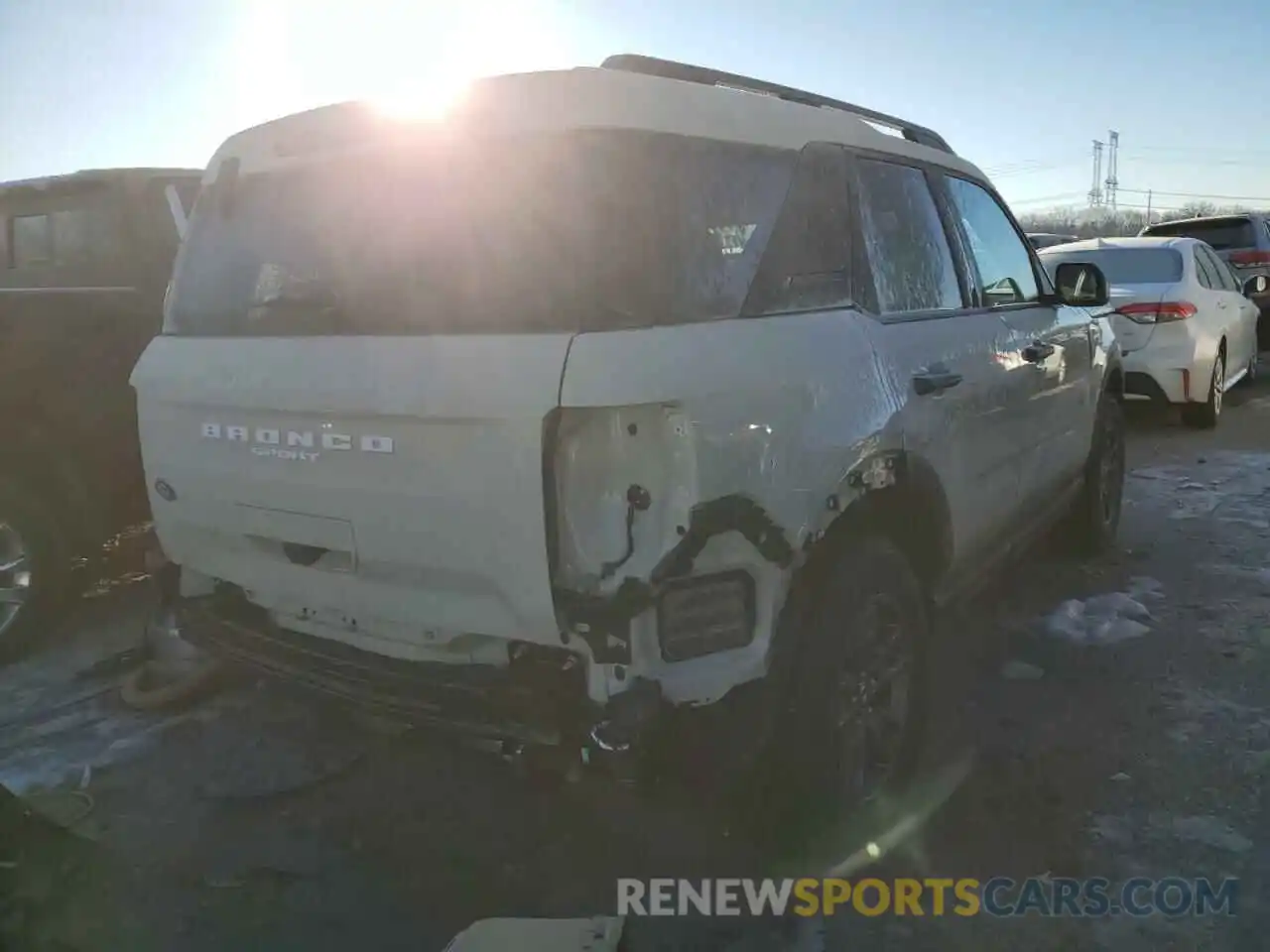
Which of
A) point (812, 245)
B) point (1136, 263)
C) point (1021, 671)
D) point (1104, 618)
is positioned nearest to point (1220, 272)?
point (1136, 263)

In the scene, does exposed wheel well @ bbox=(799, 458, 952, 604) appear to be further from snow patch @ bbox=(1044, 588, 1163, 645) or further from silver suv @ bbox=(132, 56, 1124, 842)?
snow patch @ bbox=(1044, 588, 1163, 645)

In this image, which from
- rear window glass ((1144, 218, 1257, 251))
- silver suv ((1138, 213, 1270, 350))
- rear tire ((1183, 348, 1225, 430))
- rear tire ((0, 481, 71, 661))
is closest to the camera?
rear tire ((0, 481, 71, 661))

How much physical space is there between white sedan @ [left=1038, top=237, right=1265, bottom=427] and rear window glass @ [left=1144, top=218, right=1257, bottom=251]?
4380mm

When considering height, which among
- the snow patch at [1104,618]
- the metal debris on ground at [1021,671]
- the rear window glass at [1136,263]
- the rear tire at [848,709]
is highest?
the rear window glass at [1136,263]

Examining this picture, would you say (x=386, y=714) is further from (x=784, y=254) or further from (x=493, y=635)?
(x=784, y=254)

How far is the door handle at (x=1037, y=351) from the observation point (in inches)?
157

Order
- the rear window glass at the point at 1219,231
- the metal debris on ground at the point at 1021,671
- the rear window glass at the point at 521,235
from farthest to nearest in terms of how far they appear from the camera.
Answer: the rear window glass at the point at 1219,231
the metal debris on ground at the point at 1021,671
the rear window glass at the point at 521,235

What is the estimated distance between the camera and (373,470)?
2.42 meters

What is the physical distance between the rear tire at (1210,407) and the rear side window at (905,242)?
21.0ft

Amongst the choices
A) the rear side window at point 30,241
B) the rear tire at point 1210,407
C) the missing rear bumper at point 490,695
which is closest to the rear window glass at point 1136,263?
the rear tire at point 1210,407

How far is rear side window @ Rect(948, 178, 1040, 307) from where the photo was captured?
3.91 metres

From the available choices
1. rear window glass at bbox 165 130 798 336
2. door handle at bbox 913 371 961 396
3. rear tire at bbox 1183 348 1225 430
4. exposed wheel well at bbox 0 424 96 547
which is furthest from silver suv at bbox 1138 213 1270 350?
exposed wheel well at bbox 0 424 96 547

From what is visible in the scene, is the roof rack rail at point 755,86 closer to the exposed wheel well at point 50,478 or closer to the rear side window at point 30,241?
the exposed wheel well at point 50,478

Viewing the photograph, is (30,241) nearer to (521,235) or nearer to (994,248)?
(521,235)
